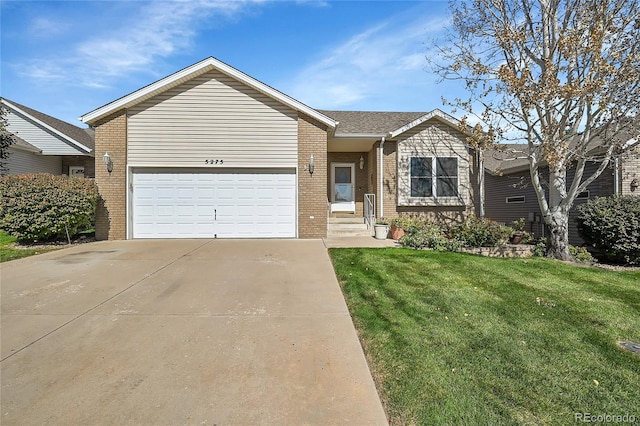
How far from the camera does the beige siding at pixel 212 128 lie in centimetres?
1042

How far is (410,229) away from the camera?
10.7 metres

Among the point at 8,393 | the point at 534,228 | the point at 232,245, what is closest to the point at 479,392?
the point at 8,393

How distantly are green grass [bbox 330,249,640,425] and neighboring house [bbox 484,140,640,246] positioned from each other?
4330mm

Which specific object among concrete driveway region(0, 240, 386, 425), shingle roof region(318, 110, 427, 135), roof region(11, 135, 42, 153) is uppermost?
shingle roof region(318, 110, 427, 135)

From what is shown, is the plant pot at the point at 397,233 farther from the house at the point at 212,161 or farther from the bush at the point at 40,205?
the bush at the point at 40,205

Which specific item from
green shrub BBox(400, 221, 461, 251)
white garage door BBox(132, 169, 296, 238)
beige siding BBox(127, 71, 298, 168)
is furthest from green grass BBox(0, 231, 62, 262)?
green shrub BBox(400, 221, 461, 251)

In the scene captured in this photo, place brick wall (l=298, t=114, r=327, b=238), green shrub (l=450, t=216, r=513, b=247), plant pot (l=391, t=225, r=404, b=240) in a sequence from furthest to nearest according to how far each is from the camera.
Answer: plant pot (l=391, t=225, r=404, b=240) → brick wall (l=298, t=114, r=327, b=238) → green shrub (l=450, t=216, r=513, b=247)

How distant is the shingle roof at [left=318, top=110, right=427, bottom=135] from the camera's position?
12.0m

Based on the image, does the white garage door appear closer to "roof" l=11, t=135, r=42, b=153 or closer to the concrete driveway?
the concrete driveway

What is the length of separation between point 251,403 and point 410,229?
899 centimetres

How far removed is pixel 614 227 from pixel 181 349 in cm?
906

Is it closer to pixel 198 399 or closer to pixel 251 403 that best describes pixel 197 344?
pixel 198 399

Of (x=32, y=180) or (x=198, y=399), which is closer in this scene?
(x=198, y=399)

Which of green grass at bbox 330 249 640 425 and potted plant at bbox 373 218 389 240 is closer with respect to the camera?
green grass at bbox 330 249 640 425
